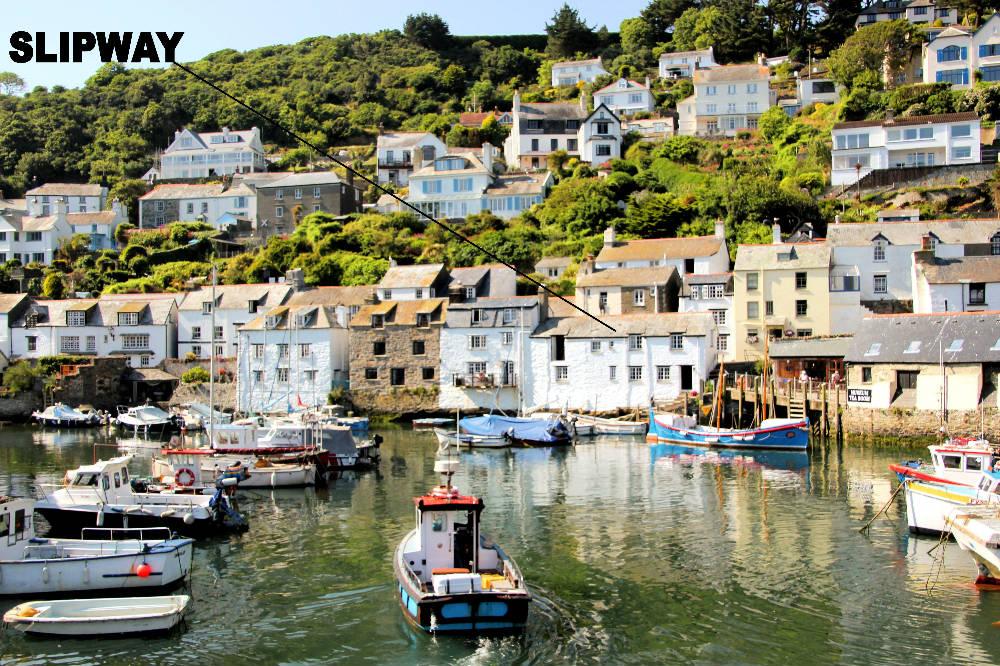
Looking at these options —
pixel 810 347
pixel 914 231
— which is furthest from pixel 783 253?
pixel 914 231

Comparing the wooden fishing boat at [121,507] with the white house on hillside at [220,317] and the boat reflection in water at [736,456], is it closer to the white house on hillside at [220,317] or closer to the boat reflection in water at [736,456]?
the boat reflection in water at [736,456]

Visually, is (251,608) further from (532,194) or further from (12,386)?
(532,194)

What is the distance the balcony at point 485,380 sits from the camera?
2413 inches

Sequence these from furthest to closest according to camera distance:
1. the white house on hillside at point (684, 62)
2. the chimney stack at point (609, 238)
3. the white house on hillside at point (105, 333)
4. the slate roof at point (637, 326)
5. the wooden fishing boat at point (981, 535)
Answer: the white house on hillside at point (684, 62)
the white house on hillside at point (105, 333)
the chimney stack at point (609, 238)
the slate roof at point (637, 326)
the wooden fishing boat at point (981, 535)

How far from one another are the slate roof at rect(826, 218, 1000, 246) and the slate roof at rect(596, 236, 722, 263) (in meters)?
8.35

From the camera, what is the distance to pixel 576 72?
128 metres

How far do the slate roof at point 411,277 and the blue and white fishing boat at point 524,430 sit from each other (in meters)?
16.0

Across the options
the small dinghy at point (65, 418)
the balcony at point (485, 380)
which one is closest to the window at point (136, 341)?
the small dinghy at point (65, 418)

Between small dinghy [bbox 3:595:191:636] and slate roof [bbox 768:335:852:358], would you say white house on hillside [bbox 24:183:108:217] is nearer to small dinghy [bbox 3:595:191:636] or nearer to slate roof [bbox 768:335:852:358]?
slate roof [bbox 768:335:852:358]

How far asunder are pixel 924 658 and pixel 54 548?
64.1 ft

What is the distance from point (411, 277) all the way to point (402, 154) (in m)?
38.6

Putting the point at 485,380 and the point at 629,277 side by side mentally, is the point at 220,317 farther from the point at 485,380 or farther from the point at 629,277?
the point at 629,277

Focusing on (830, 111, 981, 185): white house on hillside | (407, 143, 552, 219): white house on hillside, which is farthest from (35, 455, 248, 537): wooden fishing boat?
(830, 111, 981, 185): white house on hillside

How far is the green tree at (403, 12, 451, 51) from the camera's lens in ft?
531
